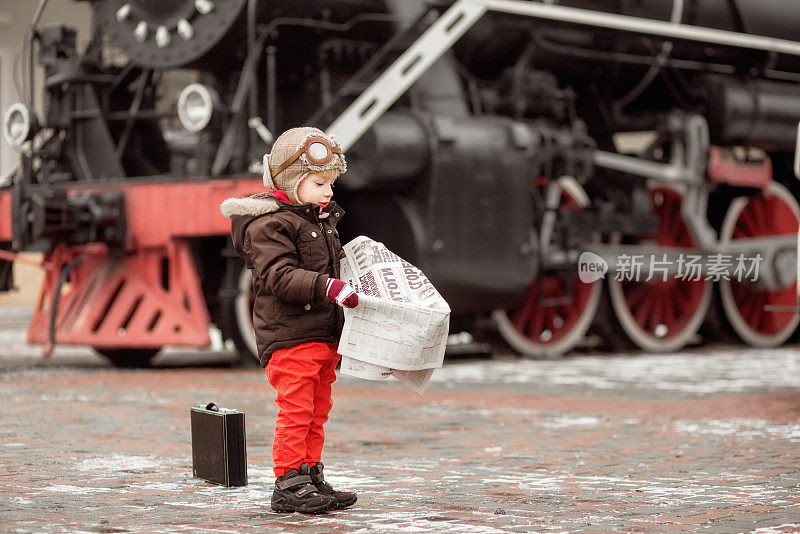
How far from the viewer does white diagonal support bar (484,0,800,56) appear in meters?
9.52

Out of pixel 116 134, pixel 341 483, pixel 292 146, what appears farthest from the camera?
pixel 116 134

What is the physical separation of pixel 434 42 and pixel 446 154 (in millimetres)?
723

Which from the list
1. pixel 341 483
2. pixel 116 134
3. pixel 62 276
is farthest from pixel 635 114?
pixel 341 483

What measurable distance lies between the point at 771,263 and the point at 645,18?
2.35 m

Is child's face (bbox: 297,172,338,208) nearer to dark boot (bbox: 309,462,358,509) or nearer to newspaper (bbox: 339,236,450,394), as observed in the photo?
newspaper (bbox: 339,236,450,394)

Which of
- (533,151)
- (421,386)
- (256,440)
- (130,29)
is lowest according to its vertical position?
(256,440)

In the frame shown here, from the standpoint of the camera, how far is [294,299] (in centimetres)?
417

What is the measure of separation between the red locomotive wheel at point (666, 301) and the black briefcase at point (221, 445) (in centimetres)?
660

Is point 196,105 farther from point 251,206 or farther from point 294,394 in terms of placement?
point 294,394

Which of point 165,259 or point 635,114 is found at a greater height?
point 635,114

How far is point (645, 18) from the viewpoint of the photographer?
10.4m

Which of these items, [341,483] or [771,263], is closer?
[341,483]

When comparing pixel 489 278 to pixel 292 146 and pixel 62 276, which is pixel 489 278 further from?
pixel 292 146

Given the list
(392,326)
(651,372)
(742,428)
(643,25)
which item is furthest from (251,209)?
(643,25)
